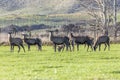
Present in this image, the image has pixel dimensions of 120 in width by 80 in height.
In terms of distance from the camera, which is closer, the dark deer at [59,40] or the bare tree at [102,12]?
the dark deer at [59,40]

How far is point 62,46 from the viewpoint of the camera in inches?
1831

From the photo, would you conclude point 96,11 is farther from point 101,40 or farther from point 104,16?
point 101,40

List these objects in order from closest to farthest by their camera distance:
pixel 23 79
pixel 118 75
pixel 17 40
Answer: pixel 23 79 < pixel 118 75 < pixel 17 40

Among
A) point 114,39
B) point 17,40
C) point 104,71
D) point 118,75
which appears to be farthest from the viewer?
point 114,39

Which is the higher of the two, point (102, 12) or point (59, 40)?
point (102, 12)

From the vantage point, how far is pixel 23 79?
18.2m

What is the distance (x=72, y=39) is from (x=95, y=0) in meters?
24.7

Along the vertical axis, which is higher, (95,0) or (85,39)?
(95,0)

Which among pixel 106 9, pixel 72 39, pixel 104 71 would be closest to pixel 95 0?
pixel 106 9

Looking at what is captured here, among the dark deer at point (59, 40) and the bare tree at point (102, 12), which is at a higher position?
the bare tree at point (102, 12)

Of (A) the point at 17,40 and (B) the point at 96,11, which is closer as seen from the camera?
(A) the point at 17,40

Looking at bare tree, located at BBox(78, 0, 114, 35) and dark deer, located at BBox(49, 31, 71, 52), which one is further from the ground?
bare tree, located at BBox(78, 0, 114, 35)

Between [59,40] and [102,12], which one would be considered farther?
[102,12]

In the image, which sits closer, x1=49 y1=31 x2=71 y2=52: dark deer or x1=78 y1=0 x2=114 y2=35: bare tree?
x1=49 y1=31 x2=71 y2=52: dark deer
